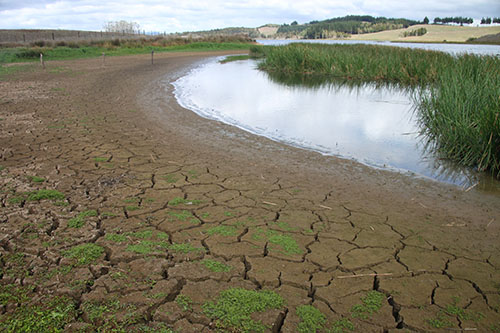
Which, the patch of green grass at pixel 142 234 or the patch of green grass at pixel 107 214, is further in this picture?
the patch of green grass at pixel 107 214

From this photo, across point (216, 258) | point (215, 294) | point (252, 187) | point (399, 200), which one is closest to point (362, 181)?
point (399, 200)

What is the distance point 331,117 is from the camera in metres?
10.5

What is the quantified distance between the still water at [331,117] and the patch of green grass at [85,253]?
4.69 m

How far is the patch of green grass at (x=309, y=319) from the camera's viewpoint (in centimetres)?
241

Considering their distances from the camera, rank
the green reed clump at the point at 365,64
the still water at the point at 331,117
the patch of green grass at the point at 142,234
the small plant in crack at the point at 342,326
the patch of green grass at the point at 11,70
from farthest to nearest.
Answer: the green reed clump at the point at 365,64, the patch of green grass at the point at 11,70, the still water at the point at 331,117, the patch of green grass at the point at 142,234, the small plant in crack at the point at 342,326

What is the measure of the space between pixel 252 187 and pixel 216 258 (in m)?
1.79

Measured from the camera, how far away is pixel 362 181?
537cm

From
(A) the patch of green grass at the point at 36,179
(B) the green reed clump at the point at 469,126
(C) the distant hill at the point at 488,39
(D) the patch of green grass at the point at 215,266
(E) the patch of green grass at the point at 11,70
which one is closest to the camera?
(D) the patch of green grass at the point at 215,266

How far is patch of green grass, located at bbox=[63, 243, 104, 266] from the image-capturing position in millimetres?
3034

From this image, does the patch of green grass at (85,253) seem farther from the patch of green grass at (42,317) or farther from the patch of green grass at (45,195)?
the patch of green grass at (45,195)

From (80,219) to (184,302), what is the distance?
1729 millimetres

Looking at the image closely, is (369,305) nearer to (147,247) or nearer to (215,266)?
(215,266)

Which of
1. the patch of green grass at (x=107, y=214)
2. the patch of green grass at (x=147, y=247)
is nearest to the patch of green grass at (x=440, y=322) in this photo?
the patch of green grass at (x=147, y=247)

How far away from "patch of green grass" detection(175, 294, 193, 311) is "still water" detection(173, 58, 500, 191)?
14.8ft
